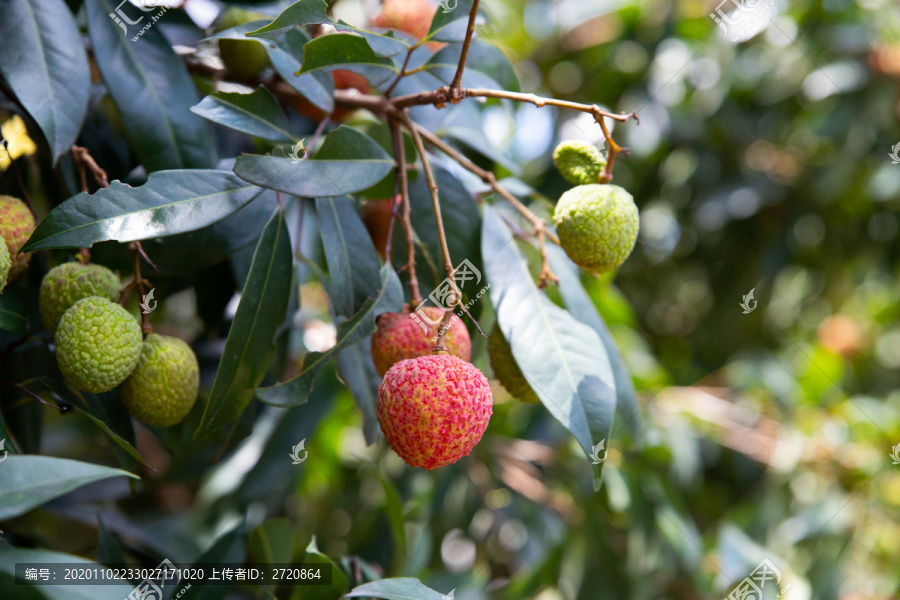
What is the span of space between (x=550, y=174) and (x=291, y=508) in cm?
110

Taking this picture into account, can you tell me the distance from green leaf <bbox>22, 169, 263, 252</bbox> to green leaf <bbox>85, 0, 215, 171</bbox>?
14cm

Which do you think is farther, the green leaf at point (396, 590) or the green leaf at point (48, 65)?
the green leaf at point (48, 65)

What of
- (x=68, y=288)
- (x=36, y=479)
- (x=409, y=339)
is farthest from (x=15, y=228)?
(x=409, y=339)

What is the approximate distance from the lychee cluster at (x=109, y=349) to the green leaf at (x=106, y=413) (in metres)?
0.03

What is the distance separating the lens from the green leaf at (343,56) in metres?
0.69

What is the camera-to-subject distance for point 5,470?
476 millimetres

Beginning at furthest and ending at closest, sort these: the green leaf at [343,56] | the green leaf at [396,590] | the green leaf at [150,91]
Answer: the green leaf at [150,91] < the green leaf at [343,56] < the green leaf at [396,590]

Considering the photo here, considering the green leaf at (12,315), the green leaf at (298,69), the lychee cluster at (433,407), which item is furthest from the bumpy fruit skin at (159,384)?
the green leaf at (298,69)

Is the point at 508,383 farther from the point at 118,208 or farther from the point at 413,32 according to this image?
the point at 413,32

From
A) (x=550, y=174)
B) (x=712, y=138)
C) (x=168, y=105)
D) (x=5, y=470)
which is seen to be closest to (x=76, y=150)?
(x=168, y=105)

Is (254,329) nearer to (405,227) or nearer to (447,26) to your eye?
(405,227)

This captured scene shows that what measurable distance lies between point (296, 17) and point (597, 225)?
0.38m

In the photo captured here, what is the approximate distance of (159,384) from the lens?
0.70 meters

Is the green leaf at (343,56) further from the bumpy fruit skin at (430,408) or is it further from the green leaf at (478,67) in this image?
the bumpy fruit skin at (430,408)
